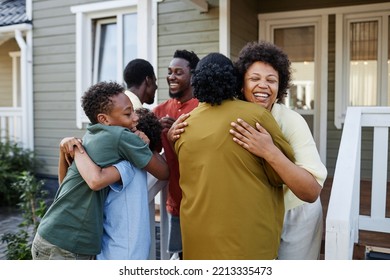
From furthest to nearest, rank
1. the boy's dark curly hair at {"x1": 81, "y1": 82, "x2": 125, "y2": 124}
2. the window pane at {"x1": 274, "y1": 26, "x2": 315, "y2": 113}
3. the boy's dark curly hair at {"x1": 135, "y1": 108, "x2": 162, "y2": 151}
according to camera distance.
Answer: the window pane at {"x1": 274, "y1": 26, "x2": 315, "y2": 113} < the boy's dark curly hair at {"x1": 135, "y1": 108, "x2": 162, "y2": 151} < the boy's dark curly hair at {"x1": 81, "y1": 82, "x2": 125, "y2": 124}

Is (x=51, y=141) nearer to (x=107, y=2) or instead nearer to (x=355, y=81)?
(x=107, y=2)

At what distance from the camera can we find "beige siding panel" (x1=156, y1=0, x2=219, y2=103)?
5184mm

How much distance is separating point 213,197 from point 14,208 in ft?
18.0

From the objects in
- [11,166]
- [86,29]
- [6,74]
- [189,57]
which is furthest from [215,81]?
[6,74]

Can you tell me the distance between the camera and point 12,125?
723cm

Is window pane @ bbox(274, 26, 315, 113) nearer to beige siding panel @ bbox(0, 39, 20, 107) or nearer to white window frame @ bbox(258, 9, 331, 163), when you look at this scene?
white window frame @ bbox(258, 9, 331, 163)

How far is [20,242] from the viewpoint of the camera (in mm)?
3270

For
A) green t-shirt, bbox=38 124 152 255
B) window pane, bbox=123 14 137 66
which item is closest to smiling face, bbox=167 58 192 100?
green t-shirt, bbox=38 124 152 255

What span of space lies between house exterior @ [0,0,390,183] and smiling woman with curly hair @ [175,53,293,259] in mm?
3135

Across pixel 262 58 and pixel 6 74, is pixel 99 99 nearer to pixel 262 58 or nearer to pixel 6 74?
pixel 262 58

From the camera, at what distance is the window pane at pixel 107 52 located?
6.37 m

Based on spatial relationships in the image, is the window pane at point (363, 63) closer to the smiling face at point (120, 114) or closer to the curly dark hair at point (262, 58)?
the curly dark hair at point (262, 58)

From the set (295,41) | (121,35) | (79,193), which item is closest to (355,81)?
(295,41)

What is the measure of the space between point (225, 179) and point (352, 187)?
673 mm
